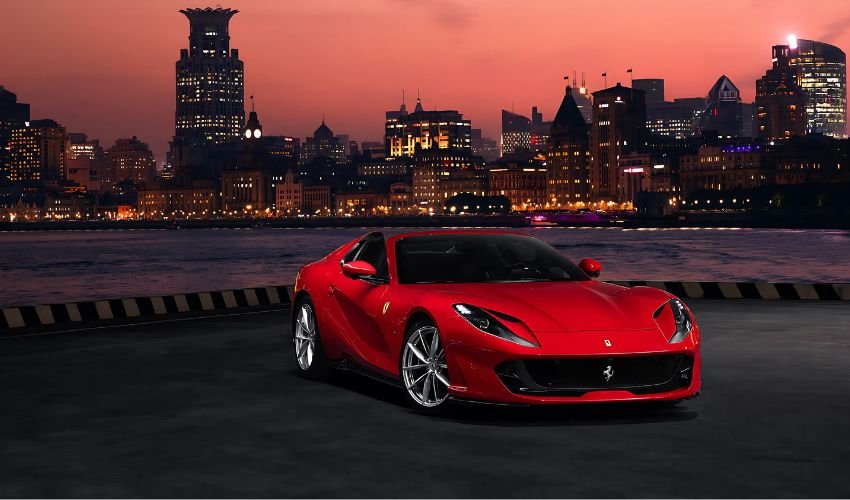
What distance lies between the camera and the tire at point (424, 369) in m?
9.45

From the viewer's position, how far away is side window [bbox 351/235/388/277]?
10.9 metres

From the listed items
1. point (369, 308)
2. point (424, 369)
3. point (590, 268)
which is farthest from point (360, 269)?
point (590, 268)

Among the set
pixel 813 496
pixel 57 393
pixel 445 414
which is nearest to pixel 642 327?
pixel 445 414

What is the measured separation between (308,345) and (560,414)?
10.9ft

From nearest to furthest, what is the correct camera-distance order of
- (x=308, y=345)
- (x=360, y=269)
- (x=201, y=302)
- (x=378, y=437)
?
(x=378, y=437) → (x=360, y=269) → (x=308, y=345) → (x=201, y=302)

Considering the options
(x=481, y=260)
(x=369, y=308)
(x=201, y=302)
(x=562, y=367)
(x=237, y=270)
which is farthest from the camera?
(x=237, y=270)

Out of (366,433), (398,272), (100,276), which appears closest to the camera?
(366,433)

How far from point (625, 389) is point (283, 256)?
105 m

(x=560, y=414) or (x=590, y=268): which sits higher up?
(x=590, y=268)

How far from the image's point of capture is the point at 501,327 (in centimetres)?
905

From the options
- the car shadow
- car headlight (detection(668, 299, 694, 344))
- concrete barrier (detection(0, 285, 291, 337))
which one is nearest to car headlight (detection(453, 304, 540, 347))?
the car shadow

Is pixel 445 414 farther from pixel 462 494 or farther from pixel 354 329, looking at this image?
pixel 462 494

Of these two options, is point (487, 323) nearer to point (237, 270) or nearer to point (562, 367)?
point (562, 367)

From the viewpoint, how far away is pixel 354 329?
35.4 ft
